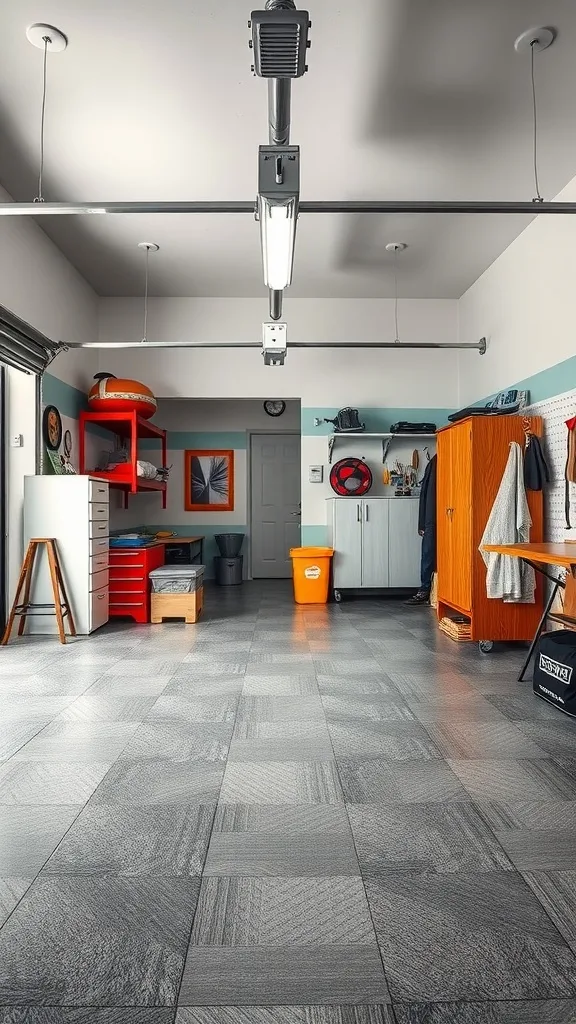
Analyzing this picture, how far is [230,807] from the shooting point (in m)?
2.59

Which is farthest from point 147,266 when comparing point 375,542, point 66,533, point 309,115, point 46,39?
point 375,542

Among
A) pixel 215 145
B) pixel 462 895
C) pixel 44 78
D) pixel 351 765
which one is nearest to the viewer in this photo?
pixel 462 895

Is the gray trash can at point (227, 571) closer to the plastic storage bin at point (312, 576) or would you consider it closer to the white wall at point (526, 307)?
the plastic storage bin at point (312, 576)

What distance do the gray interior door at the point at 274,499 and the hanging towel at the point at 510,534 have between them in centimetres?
595

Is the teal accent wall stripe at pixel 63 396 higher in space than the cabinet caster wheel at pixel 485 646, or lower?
higher

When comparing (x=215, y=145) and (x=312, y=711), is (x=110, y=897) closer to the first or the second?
(x=312, y=711)

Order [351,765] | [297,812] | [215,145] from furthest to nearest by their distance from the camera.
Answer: [215,145], [351,765], [297,812]

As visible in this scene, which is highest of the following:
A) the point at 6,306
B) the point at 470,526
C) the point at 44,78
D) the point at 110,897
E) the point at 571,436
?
the point at 44,78

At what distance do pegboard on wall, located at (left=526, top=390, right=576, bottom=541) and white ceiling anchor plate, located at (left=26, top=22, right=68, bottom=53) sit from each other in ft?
13.5

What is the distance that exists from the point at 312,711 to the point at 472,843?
5.24 feet

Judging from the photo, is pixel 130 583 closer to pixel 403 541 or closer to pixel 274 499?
pixel 403 541

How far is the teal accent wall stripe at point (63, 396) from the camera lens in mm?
6711

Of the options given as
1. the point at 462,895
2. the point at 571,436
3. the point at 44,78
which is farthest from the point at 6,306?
the point at 462,895

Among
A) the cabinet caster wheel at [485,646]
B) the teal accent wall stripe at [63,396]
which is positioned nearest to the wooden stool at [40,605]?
the teal accent wall stripe at [63,396]
